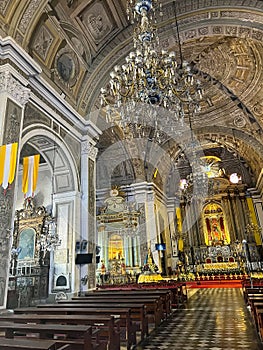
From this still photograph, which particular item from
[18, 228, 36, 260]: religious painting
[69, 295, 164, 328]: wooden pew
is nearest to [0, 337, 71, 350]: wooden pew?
[69, 295, 164, 328]: wooden pew

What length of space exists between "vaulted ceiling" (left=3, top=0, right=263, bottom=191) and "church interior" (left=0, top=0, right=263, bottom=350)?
4cm

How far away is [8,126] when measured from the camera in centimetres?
593

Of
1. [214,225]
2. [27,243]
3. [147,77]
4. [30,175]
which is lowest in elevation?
[27,243]

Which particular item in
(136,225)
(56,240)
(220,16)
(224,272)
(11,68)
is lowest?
(224,272)

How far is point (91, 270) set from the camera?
27.8 ft

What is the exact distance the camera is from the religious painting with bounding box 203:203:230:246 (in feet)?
67.7

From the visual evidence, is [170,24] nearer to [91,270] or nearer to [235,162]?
[91,270]

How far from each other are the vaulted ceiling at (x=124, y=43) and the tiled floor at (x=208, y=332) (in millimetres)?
7198

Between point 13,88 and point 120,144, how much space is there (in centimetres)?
866

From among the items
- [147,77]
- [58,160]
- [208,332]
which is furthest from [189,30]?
[208,332]

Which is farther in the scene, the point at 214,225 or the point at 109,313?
the point at 214,225

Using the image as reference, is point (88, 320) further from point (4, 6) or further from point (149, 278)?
point (149, 278)

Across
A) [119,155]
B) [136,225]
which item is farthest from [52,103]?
A: [136,225]

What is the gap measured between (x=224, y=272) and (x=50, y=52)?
1549 centimetres
